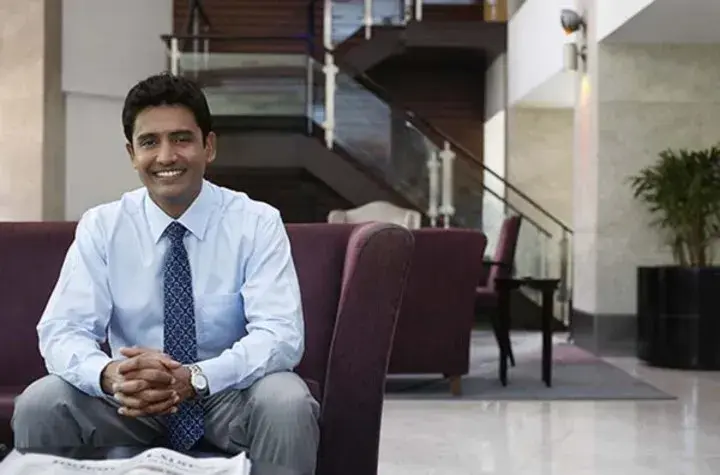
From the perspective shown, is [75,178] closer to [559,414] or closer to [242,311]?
[559,414]

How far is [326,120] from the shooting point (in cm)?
1055

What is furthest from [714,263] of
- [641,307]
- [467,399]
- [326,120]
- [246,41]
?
[246,41]

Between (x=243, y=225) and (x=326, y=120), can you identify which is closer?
(x=243, y=225)

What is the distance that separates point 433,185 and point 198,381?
822cm

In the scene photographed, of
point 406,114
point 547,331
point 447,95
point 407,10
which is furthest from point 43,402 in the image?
point 447,95

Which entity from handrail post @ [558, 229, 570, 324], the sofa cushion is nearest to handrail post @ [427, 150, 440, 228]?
handrail post @ [558, 229, 570, 324]

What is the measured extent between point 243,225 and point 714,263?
6263mm

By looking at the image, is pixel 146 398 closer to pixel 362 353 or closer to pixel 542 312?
pixel 362 353

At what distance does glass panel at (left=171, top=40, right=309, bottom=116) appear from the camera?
413 inches

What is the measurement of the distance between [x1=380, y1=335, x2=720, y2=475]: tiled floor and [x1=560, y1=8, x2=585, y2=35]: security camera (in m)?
3.74

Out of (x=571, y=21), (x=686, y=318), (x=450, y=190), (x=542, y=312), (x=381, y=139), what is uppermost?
(x=571, y=21)

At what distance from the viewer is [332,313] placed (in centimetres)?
275

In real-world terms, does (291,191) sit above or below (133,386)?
above

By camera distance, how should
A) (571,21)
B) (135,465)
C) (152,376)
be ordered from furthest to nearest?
(571,21)
(152,376)
(135,465)
